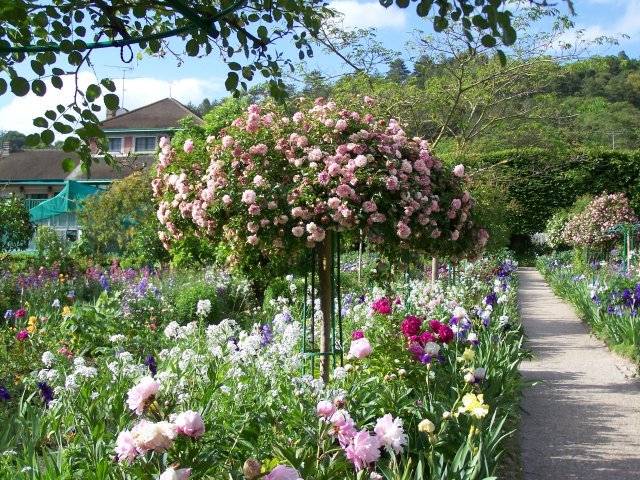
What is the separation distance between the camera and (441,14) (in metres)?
2.04

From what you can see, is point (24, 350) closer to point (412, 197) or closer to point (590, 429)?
point (412, 197)

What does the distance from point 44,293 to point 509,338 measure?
5675mm

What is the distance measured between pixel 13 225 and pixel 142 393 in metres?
11.8

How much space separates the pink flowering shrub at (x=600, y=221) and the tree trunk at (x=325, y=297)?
44.0ft

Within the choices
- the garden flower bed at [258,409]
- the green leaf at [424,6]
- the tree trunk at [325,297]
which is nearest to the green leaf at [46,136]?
the garden flower bed at [258,409]

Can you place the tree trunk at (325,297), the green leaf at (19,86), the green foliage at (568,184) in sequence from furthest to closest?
the green foliage at (568,184), the tree trunk at (325,297), the green leaf at (19,86)

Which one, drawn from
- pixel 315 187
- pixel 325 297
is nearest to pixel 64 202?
pixel 325 297

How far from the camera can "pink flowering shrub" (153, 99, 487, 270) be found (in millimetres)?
3709

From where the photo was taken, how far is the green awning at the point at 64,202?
60.8ft

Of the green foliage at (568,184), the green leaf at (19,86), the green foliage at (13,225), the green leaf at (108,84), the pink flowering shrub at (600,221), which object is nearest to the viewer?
the green leaf at (19,86)

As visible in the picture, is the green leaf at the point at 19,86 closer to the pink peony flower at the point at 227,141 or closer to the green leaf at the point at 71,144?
the green leaf at the point at 71,144

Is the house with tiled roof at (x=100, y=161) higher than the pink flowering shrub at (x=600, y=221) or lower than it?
higher

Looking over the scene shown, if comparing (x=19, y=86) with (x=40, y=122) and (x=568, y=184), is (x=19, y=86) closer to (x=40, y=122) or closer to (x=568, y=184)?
(x=40, y=122)

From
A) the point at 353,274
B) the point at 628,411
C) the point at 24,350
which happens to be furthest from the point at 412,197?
the point at 353,274
